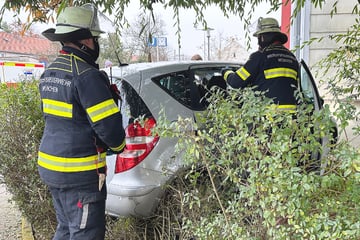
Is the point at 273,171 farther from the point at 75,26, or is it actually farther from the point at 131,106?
the point at 131,106

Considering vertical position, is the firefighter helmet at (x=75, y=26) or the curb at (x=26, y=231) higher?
the firefighter helmet at (x=75, y=26)

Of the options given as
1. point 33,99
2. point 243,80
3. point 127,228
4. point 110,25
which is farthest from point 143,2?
point 127,228

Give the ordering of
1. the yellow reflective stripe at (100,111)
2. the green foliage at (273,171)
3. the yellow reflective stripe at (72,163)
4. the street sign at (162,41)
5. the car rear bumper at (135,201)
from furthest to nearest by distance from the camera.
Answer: the street sign at (162,41) < the car rear bumper at (135,201) < the yellow reflective stripe at (72,163) < the yellow reflective stripe at (100,111) < the green foliage at (273,171)

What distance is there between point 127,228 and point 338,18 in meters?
4.92

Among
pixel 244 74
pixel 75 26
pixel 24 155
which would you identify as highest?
pixel 75 26

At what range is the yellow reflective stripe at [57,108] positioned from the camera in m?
1.93

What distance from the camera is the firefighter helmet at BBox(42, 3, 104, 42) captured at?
6.52 feet

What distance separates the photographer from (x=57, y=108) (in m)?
1.97

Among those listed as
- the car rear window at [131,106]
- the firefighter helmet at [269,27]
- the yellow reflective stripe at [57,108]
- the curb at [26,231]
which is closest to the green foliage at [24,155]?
the curb at [26,231]

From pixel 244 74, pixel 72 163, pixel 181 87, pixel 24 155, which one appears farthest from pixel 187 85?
pixel 24 155

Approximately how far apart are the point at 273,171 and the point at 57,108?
130 centimetres

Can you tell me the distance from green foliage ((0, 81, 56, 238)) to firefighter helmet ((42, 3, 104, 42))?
1207mm

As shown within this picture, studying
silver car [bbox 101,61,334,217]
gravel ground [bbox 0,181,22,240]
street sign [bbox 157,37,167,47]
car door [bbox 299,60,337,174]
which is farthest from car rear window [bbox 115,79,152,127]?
gravel ground [bbox 0,181,22,240]

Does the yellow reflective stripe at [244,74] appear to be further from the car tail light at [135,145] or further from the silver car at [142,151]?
the car tail light at [135,145]
